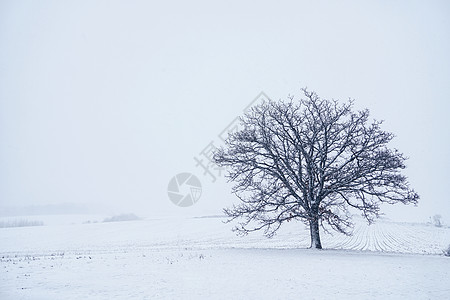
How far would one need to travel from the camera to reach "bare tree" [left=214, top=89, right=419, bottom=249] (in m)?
20.4

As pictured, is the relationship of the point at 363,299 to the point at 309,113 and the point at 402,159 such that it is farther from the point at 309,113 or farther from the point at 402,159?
the point at 309,113

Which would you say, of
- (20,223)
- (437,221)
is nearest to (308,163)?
(20,223)

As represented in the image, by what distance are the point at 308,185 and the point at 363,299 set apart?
1310cm

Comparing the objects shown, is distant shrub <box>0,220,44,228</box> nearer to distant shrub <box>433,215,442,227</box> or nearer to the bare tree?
the bare tree

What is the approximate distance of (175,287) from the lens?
10.1m

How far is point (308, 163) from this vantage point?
21.5 metres

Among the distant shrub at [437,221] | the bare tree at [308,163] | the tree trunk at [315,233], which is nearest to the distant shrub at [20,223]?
the bare tree at [308,163]

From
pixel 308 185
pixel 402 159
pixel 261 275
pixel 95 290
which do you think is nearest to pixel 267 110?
pixel 308 185

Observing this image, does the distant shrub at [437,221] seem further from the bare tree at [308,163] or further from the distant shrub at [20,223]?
the distant shrub at [20,223]

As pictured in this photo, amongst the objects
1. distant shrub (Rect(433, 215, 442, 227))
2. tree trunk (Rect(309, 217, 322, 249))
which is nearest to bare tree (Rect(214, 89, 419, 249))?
tree trunk (Rect(309, 217, 322, 249))

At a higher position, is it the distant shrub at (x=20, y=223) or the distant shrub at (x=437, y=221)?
the distant shrub at (x=20, y=223)

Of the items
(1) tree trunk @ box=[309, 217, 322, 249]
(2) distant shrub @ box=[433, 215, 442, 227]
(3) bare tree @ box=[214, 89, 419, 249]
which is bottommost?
(2) distant shrub @ box=[433, 215, 442, 227]

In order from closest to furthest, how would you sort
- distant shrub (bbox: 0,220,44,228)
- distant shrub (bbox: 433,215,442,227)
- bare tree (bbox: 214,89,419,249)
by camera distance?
bare tree (bbox: 214,89,419,249) < distant shrub (bbox: 0,220,44,228) < distant shrub (bbox: 433,215,442,227)

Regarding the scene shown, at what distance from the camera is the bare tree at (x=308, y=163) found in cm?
2041
